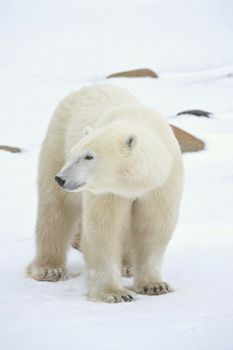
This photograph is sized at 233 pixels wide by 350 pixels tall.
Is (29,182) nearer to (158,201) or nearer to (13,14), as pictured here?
(158,201)

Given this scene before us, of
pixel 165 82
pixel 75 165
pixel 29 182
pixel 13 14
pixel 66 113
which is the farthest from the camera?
pixel 13 14

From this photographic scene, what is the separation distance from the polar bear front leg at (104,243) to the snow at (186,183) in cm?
14

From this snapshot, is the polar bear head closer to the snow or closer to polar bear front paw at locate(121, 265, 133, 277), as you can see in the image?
the snow

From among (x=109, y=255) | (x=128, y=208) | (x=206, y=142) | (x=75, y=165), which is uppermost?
(x=75, y=165)

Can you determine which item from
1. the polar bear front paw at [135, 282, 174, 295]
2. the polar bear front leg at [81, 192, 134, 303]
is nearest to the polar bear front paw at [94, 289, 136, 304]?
the polar bear front leg at [81, 192, 134, 303]

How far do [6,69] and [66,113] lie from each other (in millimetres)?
15803

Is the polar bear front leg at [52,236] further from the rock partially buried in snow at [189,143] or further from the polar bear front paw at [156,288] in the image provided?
the rock partially buried in snow at [189,143]

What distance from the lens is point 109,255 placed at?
137 inches

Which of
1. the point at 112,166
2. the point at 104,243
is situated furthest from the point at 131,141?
the point at 104,243

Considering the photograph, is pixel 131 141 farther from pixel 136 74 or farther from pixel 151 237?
pixel 136 74

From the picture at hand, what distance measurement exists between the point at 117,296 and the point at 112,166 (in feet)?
2.27

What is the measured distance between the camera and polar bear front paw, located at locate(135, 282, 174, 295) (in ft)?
12.1

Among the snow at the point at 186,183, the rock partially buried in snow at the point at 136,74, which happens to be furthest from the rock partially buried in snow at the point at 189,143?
the rock partially buried in snow at the point at 136,74

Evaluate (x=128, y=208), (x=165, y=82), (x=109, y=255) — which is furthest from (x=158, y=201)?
(x=165, y=82)
